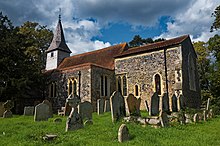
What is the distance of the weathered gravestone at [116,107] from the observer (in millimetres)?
9716

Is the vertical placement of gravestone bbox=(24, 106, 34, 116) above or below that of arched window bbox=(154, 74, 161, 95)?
below

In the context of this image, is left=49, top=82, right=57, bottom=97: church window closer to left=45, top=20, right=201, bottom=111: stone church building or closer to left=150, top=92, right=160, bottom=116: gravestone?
left=45, top=20, right=201, bottom=111: stone church building

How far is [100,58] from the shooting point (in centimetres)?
2533

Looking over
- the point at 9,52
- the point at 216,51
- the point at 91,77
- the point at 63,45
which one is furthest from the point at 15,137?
the point at 63,45

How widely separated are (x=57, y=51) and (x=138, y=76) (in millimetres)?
14907

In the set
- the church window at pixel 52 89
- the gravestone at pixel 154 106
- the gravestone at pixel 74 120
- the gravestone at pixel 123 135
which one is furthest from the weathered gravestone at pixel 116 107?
the church window at pixel 52 89

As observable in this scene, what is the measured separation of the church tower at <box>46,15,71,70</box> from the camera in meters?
31.1

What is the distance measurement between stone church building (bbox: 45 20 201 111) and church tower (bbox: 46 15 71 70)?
699cm

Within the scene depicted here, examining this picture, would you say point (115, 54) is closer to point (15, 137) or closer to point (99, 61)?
point (99, 61)

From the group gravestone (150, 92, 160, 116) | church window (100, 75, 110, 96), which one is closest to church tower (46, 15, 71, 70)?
church window (100, 75, 110, 96)

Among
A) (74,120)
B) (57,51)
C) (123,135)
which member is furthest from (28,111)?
(57,51)

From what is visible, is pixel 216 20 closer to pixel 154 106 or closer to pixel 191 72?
pixel 191 72

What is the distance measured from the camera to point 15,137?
6902mm

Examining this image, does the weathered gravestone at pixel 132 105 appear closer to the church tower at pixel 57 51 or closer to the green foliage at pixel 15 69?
the green foliage at pixel 15 69
